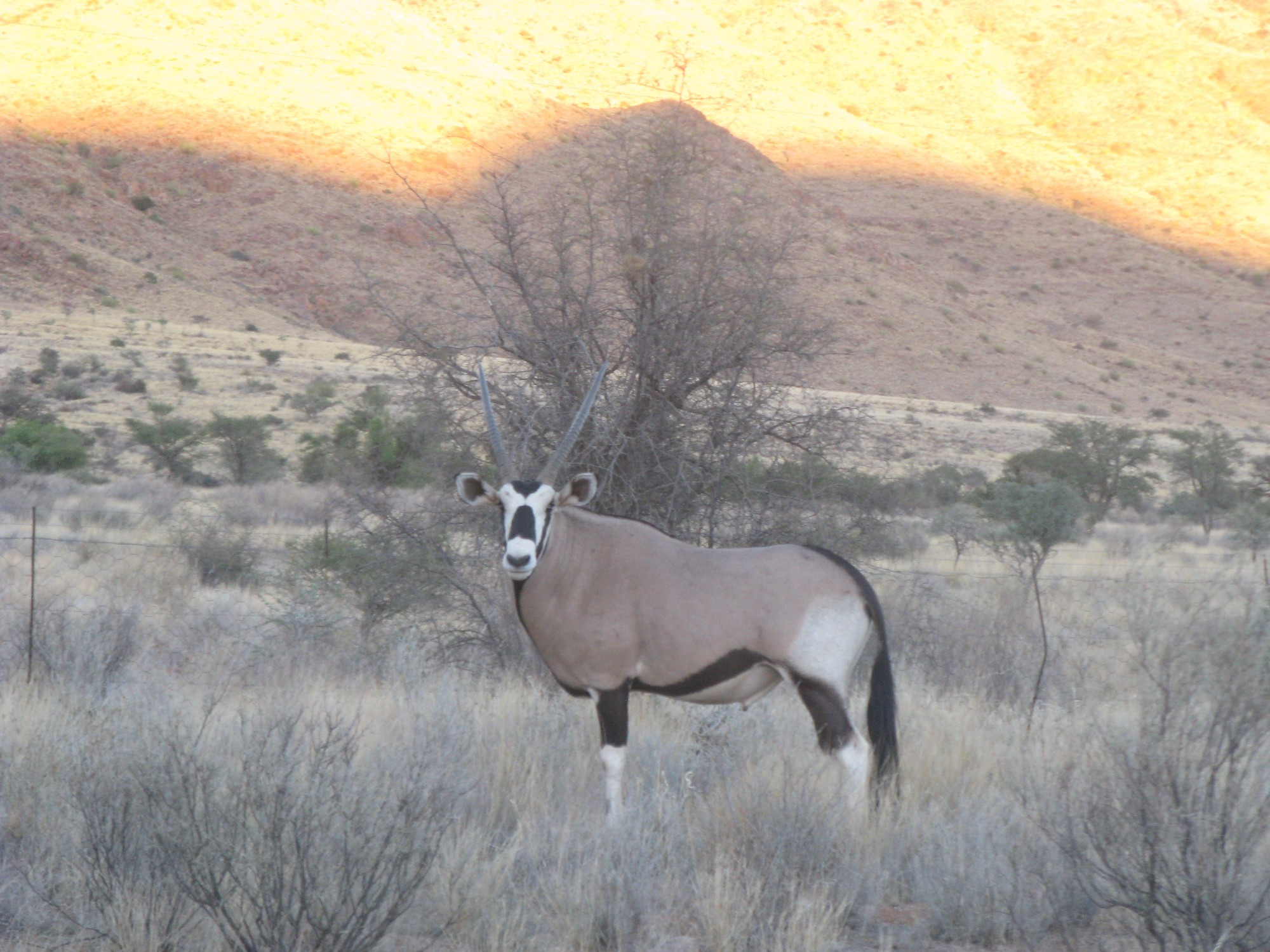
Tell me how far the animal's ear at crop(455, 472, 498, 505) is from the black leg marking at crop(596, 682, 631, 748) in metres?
1.09

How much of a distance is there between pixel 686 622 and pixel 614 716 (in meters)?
0.58

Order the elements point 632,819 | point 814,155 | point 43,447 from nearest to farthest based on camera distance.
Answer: point 632,819 → point 43,447 → point 814,155

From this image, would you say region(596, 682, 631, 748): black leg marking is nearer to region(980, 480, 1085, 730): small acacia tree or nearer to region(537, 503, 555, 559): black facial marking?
region(537, 503, 555, 559): black facial marking

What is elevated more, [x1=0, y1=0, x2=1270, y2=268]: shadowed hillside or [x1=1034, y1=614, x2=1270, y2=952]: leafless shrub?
[x1=0, y1=0, x2=1270, y2=268]: shadowed hillside

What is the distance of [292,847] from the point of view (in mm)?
4336

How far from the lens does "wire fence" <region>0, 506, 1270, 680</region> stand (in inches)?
392

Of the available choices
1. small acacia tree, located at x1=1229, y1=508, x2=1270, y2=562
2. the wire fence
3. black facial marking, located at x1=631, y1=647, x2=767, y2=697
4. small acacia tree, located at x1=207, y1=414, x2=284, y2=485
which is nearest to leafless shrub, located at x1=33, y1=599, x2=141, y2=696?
the wire fence

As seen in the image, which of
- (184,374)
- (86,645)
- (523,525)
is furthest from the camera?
(184,374)

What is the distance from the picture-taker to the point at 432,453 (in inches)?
390

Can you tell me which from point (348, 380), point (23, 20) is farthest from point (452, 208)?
point (23, 20)

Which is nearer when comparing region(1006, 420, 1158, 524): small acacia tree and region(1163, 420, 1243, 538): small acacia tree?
region(1163, 420, 1243, 538): small acacia tree

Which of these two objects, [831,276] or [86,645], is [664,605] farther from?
[831,276]

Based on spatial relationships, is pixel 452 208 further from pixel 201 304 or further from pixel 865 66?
pixel 865 66

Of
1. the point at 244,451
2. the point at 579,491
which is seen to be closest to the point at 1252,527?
the point at 579,491
